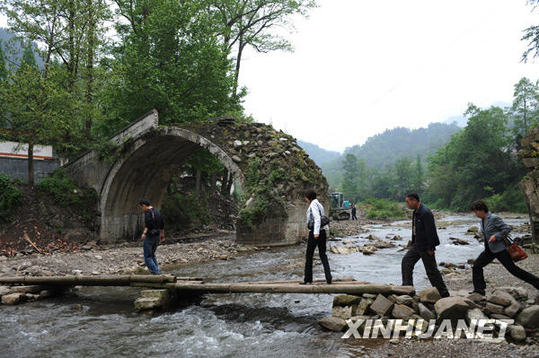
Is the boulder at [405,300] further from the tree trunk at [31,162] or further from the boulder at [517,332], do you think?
the tree trunk at [31,162]

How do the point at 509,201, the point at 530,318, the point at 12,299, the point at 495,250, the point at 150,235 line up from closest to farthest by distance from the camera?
the point at 530,318
the point at 495,250
the point at 12,299
the point at 150,235
the point at 509,201

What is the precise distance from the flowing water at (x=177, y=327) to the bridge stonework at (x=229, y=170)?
675cm

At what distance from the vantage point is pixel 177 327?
551cm

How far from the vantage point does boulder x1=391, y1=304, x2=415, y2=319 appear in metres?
4.87

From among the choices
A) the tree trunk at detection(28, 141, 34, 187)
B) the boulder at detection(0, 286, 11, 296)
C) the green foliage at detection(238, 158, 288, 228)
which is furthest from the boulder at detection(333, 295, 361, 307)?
the tree trunk at detection(28, 141, 34, 187)

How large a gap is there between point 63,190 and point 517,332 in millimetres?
17957

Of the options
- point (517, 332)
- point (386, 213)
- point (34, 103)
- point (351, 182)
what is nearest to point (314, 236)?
point (517, 332)

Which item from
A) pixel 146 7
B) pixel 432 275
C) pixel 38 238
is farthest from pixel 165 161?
pixel 432 275

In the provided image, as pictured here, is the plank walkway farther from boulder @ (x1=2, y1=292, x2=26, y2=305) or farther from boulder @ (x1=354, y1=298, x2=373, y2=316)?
boulder @ (x1=2, y1=292, x2=26, y2=305)

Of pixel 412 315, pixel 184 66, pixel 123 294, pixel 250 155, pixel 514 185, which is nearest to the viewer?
pixel 412 315

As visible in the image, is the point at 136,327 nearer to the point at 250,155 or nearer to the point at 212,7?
the point at 250,155

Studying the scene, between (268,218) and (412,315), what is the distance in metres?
10.7

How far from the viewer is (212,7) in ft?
82.7

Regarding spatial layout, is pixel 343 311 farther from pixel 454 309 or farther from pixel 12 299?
pixel 12 299
